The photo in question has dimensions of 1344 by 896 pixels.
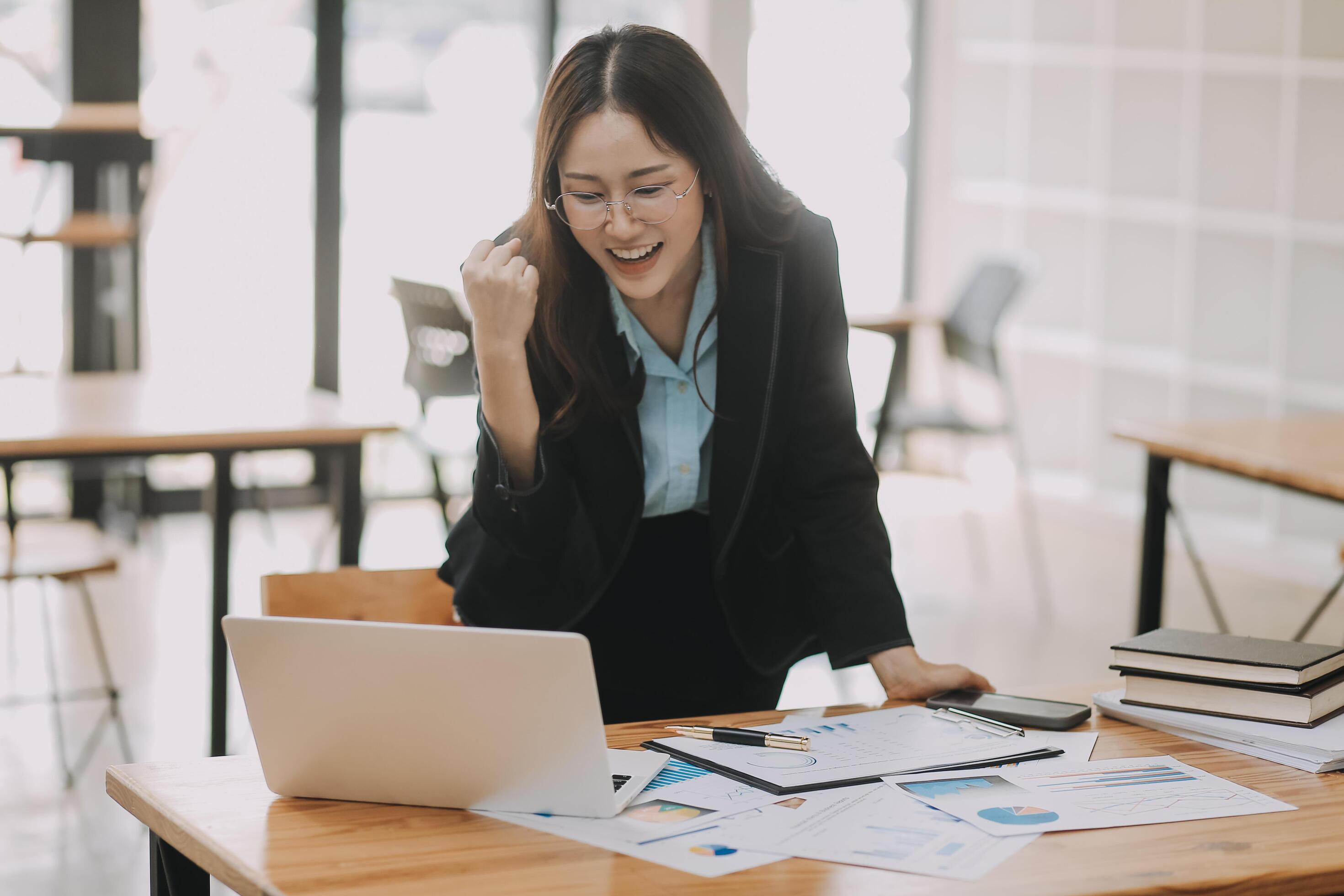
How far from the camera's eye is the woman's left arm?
1.76 m

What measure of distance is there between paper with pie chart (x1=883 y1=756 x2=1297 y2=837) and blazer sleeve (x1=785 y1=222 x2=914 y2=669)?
34 cm

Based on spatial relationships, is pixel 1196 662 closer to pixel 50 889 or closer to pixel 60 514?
pixel 50 889

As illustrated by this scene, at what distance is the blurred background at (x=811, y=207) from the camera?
4824 millimetres

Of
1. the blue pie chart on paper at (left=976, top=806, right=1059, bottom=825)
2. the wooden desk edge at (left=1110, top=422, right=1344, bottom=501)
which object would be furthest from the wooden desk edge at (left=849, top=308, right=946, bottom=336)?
the blue pie chart on paper at (left=976, top=806, right=1059, bottom=825)

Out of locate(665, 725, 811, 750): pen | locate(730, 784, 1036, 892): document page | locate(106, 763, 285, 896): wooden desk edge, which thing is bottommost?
locate(106, 763, 285, 896): wooden desk edge

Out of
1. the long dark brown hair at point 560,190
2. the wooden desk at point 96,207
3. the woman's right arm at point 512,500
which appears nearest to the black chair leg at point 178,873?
the woman's right arm at point 512,500

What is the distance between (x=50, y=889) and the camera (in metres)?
2.68

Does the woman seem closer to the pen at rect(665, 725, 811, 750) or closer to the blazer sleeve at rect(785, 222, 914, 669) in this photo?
the blazer sleeve at rect(785, 222, 914, 669)

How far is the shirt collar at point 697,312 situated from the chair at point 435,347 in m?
2.23

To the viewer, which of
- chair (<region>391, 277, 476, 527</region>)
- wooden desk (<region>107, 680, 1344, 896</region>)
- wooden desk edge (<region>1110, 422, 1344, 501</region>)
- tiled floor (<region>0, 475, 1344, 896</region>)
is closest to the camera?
wooden desk (<region>107, 680, 1344, 896</region>)

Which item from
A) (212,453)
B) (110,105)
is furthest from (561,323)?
(110,105)

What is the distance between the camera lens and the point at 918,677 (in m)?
1.70

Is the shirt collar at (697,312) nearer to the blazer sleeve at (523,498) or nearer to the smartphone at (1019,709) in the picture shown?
the blazer sleeve at (523,498)

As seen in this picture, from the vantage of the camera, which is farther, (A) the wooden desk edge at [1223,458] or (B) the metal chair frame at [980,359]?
(B) the metal chair frame at [980,359]
